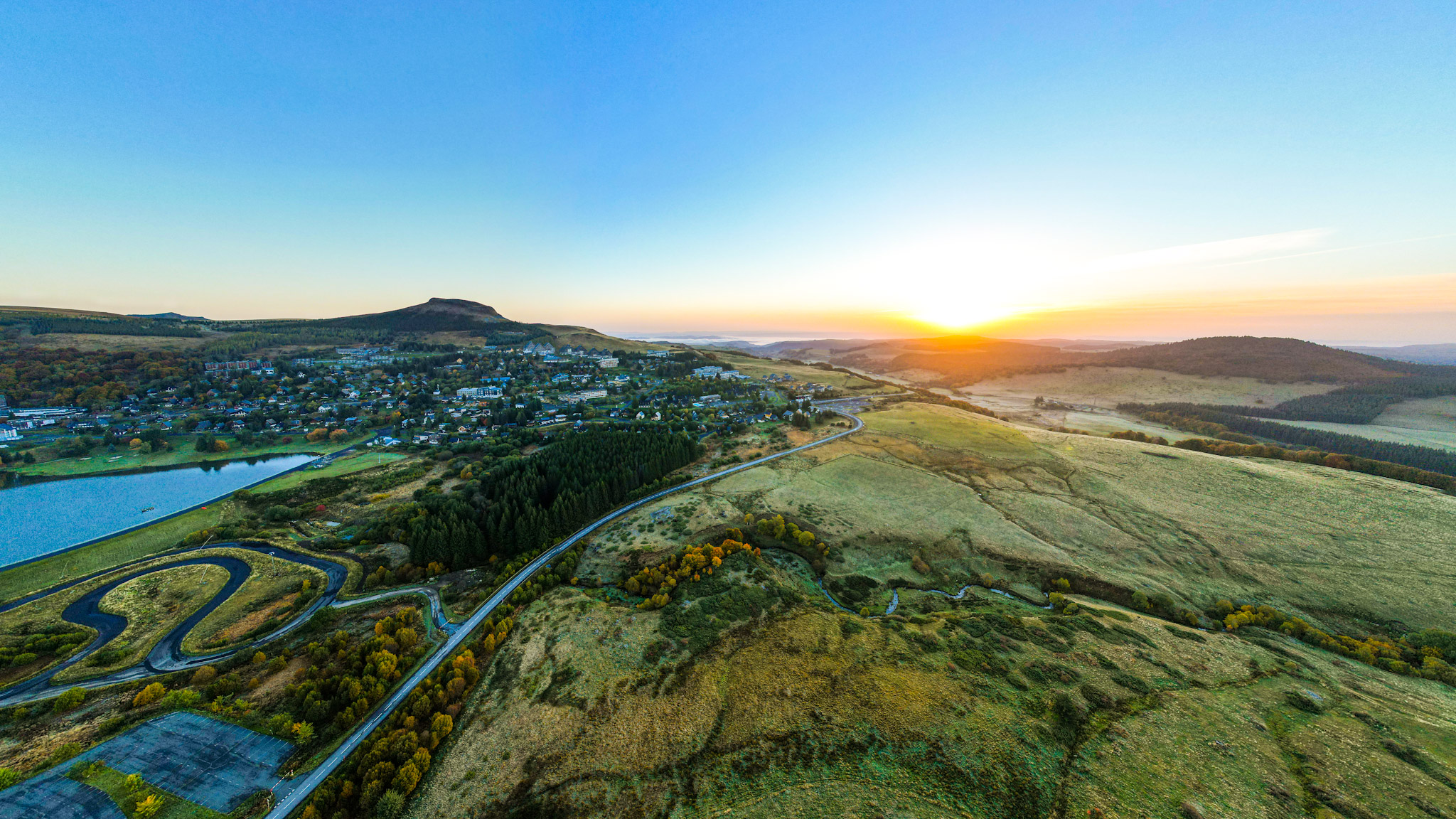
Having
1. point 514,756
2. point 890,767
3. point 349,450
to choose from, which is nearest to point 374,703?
point 514,756

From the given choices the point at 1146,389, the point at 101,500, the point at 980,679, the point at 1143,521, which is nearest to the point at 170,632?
the point at 101,500

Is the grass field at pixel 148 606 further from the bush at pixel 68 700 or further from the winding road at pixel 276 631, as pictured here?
the bush at pixel 68 700

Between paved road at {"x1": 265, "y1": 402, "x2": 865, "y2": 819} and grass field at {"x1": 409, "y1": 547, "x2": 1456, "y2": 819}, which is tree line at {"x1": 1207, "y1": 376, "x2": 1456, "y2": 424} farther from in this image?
paved road at {"x1": 265, "y1": 402, "x2": 865, "y2": 819}

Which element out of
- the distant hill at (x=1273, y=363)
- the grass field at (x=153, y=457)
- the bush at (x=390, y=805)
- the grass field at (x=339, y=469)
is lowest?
the bush at (x=390, y=805)

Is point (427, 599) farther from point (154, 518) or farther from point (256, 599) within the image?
point (154, 518)

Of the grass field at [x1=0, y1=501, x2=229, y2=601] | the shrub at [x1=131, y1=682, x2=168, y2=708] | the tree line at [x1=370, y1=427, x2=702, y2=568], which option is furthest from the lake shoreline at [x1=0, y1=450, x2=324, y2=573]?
the shrub at [x1=131, y1=682, x2=168, y2=708]

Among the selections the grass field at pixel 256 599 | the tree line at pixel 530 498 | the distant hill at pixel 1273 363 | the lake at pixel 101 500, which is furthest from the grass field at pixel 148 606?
the distant hill at pixel 1273 363
